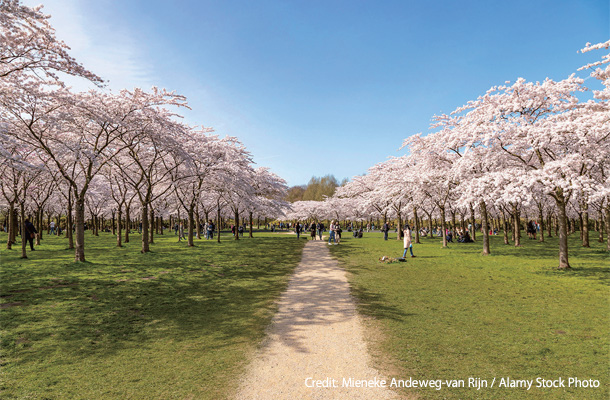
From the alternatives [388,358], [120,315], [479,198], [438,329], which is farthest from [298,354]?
[479,198]

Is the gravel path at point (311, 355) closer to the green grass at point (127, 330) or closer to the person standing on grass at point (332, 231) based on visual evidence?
the green grass at point (127, 330)

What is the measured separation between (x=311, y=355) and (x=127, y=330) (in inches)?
182

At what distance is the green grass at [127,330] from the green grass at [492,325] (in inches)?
130

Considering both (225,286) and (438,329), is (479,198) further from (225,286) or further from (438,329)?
(225,286)

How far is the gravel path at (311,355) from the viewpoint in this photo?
16.3 ft

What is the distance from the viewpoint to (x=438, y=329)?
738 cm

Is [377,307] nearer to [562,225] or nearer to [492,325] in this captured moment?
[492,325]

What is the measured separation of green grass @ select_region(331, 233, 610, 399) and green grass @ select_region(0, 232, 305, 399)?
130 inches

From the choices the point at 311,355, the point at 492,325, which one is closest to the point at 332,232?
the point at 492,325

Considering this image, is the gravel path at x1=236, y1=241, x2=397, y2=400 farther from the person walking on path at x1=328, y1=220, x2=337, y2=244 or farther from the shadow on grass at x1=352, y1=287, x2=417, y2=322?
the person walking on path at x1=328, y1=220, x2=337, y2=244

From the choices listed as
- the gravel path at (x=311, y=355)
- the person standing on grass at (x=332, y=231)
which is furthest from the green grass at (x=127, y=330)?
the person standing on grass at (x=332, y=231)

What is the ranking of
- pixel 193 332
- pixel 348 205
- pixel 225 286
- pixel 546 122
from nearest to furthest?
pixel 193 332, pixel 225 286, pixel 546 122, pixel 348 205

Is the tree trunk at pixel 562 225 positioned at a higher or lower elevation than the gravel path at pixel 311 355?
higher

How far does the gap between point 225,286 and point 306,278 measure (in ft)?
11.9
